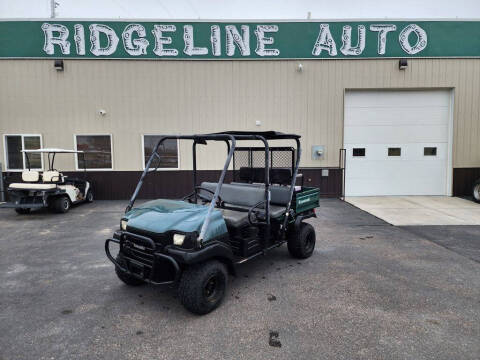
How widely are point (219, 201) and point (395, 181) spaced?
8.95 metres

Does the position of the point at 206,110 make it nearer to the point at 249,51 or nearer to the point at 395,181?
the point at 249,51

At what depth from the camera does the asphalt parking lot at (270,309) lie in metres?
2.60

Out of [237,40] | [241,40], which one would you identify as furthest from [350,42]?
[237,40]

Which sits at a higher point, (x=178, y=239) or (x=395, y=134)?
(x=395, y=134)

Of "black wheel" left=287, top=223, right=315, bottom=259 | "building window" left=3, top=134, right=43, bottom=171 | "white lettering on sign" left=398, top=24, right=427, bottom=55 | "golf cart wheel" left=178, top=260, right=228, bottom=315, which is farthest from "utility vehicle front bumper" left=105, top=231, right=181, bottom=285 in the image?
"white lettering on sign" left=398, top=24, right=427, bottom=55

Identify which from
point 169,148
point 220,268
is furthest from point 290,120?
point 220,268

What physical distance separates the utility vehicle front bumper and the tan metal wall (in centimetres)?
746

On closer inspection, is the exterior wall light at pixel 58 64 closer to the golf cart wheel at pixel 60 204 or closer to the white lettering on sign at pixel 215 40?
the golf cart wheel at pixel 60 204

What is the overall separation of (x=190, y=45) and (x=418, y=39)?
8.03 m

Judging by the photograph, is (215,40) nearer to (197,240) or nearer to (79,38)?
(79,38)

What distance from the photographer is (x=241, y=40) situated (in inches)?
408

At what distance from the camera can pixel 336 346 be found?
2.63m

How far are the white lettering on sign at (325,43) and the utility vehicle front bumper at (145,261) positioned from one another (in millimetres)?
9658

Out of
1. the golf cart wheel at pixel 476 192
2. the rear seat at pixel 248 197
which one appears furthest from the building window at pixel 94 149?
the golf cart wheel at pixel 476 192
